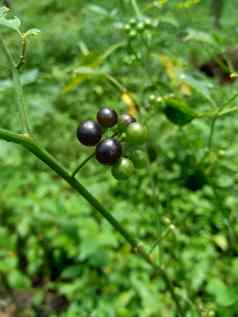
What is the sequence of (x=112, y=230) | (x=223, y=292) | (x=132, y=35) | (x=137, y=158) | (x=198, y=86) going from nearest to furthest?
(x=137, y=158) → (x=198, y=86) → (x=132, y=35) → (x=223, y=292) → (x=112, y=230)

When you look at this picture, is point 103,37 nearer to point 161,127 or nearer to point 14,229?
point 161,127

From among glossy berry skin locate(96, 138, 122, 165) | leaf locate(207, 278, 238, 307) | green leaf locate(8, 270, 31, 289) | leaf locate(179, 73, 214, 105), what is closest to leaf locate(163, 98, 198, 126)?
leaf locate(179, 73, 214, 105)

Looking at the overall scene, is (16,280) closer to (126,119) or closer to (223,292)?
(223,292)

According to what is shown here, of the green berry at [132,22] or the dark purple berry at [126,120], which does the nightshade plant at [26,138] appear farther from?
the green berry at [132,22]

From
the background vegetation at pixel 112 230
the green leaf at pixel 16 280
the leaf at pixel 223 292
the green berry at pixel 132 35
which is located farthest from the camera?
the green leaf at pixel 16 280

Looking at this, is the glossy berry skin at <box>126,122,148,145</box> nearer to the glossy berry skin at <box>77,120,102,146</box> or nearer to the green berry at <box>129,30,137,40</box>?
the glossy berry skin at <box>77,120,102,146</box>

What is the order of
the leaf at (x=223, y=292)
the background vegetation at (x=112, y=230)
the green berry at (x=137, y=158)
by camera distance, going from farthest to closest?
the leaf at (x=223, y=292), the background vegetation at (x=112, y=230), the green berry at (x=137, y=158)

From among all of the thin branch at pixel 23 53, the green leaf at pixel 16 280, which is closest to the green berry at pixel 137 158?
the thin branch at pixel 23 53

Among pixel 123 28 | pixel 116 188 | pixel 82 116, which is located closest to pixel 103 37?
pixel 82 116

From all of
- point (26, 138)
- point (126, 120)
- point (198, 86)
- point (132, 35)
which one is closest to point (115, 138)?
point (126, 120)
